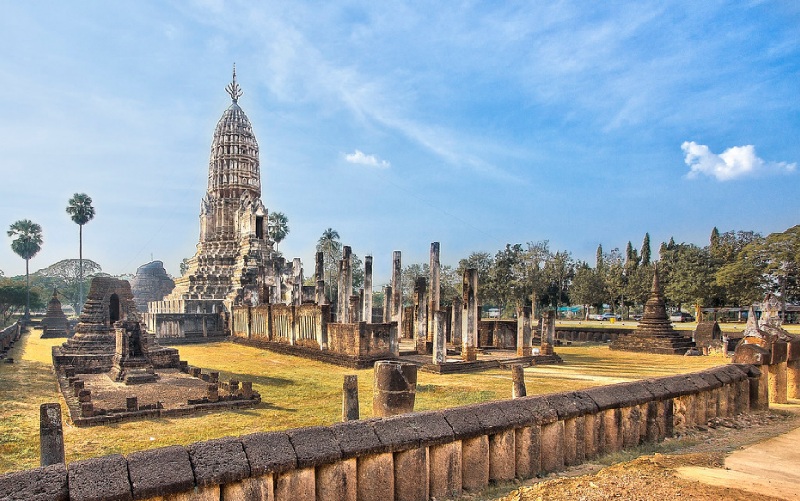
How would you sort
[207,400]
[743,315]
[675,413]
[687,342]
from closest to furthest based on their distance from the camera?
[675,413], [207,400], [687,342], [743,315]

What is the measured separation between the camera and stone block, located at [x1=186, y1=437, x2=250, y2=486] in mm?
4379

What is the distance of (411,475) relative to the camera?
547 centimetres

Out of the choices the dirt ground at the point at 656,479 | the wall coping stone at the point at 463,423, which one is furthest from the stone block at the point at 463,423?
the dirt ground at the point at 656,479

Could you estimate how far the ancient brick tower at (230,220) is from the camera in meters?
38.8

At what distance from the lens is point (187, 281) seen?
3988 centimetres

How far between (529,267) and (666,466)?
143 feet

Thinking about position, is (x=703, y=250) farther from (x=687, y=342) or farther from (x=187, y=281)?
(x=187, y=281)

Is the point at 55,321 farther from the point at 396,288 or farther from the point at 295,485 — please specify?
the point at 295,485

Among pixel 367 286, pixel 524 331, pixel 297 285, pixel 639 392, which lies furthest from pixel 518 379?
pixel 297 285

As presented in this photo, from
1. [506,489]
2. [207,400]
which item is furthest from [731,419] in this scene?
[207,400]

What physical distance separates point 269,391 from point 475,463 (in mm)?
8281

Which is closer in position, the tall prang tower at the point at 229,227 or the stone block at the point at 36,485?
the stone block at the point at 36,485

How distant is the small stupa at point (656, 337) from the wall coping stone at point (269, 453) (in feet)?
78.0

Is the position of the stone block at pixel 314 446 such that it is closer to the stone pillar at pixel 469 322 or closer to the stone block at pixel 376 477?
the stone block at pixel 376 477
